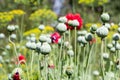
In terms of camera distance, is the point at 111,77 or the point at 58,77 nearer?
the point at 58,77

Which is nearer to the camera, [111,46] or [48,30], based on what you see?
[111,46]

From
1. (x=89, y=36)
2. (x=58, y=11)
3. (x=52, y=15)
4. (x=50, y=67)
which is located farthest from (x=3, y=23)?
(x=58, y=11)

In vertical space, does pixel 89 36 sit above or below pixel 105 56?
above

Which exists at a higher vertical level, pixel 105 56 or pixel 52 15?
pixel 105 56

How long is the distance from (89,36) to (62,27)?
0.16m

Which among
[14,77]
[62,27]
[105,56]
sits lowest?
[105,56]

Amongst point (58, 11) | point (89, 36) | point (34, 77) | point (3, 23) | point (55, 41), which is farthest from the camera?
point (58, 11)

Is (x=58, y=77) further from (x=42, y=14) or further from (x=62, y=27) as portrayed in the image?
(x=42, y=14)

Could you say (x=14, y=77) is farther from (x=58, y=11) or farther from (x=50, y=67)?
(x=58, y=11)

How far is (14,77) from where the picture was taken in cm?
230

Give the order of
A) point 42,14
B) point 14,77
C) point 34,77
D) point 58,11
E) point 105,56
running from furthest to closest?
point 58,11, point 42,14, point 105,56, point 34,77, point 14,77

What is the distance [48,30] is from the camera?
511 centimetres

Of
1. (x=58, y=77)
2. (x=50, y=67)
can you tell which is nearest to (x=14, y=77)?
(x=58, y=77)

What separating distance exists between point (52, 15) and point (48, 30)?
0.75 metres
